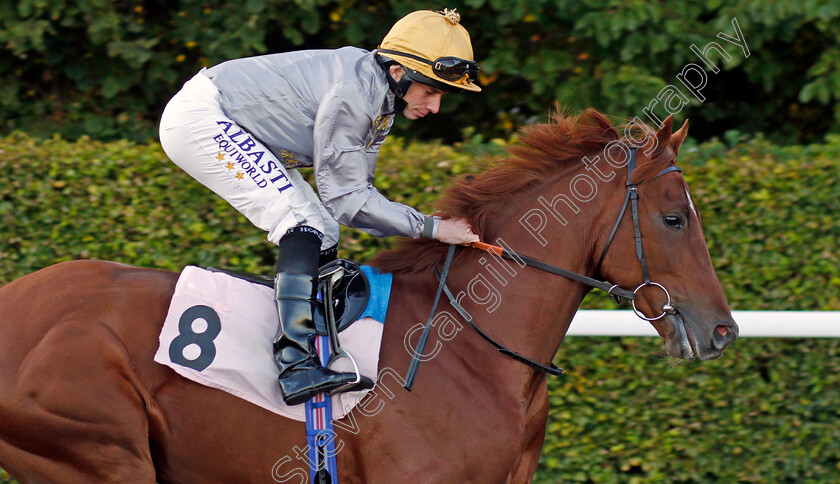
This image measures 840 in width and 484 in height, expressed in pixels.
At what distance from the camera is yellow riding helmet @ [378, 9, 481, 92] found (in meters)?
2.85

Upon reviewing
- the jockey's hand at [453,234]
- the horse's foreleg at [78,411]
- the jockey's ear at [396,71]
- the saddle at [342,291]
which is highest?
the jockey's ear at [396,71]

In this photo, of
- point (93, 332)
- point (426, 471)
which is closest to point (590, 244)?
point (426, 471)

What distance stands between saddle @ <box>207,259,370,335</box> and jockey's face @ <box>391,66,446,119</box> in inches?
25.5

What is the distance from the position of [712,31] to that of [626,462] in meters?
2.99

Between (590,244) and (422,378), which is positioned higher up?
(590,244)

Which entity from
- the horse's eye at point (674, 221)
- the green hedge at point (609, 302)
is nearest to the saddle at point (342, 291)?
the horse's eye at point (674, 221)

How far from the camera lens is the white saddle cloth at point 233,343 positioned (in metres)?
2.70

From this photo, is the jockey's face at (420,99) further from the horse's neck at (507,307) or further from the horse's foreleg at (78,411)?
the horse's foreleg at (78,411)

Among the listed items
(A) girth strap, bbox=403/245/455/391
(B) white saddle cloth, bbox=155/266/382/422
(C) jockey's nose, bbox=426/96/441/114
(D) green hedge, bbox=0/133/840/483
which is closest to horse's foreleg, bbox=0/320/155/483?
(B) white saddle cloth, bbox=155/266/382/422

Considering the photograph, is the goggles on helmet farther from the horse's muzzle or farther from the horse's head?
the horse's muzzle

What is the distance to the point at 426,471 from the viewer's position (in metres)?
2.66

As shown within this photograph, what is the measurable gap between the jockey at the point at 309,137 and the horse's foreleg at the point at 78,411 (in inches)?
22.0

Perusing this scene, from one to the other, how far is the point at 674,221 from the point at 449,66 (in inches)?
39.0

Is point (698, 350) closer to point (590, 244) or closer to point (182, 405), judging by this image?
point (590, 244)
